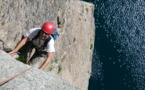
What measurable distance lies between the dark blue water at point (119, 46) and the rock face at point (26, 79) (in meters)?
33.1

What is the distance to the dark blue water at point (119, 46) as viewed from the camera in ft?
141

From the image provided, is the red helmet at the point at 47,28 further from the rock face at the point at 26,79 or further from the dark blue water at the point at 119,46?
the dark blue water at the point at 119,46

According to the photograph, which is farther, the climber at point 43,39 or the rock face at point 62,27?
the rock face at point 62,27

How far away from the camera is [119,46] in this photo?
46.9 meters

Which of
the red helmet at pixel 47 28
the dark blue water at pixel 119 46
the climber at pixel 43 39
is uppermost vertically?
the red helmet at pixel 47 28

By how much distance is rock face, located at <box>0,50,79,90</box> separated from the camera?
8.02 m

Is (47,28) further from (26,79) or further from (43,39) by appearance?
(26,79)

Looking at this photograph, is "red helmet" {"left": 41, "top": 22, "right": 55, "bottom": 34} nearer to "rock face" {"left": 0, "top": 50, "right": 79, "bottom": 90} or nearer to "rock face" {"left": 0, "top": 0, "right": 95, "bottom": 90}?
"rock face" {"left": 0, "top": 0, "right": 95, "bottom": 90}

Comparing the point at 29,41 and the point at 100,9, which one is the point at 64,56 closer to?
the point at 29,41

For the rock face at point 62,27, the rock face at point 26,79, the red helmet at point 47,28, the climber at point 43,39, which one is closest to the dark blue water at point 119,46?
the rock face at point 62,27

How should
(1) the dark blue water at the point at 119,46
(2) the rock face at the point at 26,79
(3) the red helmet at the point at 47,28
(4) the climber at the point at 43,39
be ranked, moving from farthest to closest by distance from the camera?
(1) the dark blue water at the point at 119,46
(4) the climber at the point at 43,39
(3) the red helmet at the point at 47,28
(2) the rock face at the point at 26,79

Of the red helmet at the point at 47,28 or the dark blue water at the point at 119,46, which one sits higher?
the red helmet at the point at 47,28

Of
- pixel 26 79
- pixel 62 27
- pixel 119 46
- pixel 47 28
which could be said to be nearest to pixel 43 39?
pixel 47 28

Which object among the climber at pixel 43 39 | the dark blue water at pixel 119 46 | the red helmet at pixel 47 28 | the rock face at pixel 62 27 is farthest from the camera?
the dark blue water at pixel 119 46
